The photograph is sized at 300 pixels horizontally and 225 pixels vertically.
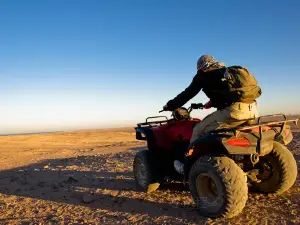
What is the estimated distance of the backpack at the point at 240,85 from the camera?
165 inches

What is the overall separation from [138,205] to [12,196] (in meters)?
2.78

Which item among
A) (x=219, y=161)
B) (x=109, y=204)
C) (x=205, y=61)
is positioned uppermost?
(x=205, y=61)

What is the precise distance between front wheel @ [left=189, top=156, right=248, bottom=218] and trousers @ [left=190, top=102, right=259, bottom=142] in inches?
18.2

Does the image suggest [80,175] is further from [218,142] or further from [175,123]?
[218,142]

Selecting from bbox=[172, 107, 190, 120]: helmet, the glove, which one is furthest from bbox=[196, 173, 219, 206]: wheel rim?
bbox=[172, 107, 190, 120]: helmet

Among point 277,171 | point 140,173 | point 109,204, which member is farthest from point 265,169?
point 109,204

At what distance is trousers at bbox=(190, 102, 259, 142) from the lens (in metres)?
4.27

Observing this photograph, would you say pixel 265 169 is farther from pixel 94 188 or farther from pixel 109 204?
pixel 94 188

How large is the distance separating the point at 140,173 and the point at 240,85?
2.74m

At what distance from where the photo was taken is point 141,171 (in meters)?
5.93

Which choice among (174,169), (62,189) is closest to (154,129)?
(174,169)

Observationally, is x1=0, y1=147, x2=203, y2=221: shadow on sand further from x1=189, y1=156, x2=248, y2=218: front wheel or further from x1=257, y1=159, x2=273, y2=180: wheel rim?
x1=257, y1=159, x2=273, y2=180: wheel rim

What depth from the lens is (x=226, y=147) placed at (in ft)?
12.9

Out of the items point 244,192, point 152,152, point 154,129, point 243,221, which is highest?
point 154,129
